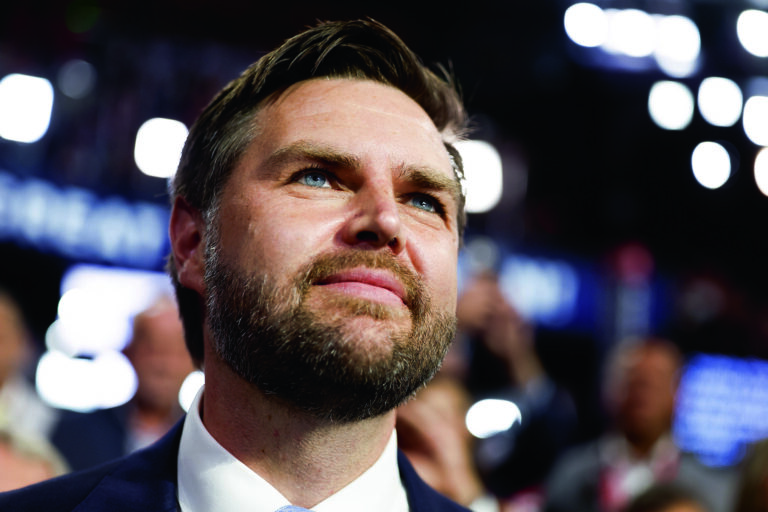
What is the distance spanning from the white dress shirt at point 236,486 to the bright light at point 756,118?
818 cm

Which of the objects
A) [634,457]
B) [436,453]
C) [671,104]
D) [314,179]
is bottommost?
[671,104]

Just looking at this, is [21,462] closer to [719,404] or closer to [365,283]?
[365,283]

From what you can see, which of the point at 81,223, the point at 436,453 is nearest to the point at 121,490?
the point at 436,453

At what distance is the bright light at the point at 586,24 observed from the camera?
807 centimetres

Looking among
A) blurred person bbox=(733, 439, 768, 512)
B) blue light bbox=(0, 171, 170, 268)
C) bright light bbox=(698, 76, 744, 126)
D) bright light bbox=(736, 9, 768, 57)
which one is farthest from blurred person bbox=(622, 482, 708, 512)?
blue light bbox=(0, 171, 170, 268)

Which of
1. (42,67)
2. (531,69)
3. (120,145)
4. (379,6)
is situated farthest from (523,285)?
(42,67)

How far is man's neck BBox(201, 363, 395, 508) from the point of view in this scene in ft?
4.98

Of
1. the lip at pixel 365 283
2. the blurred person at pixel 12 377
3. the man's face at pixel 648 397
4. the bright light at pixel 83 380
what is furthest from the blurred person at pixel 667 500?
the bright light at pixel 83 380

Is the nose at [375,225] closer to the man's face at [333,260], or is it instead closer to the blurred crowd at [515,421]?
the man's face at [333,260]

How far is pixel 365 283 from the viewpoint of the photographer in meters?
1.46

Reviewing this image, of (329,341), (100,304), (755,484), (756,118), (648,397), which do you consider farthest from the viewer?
(100,304)

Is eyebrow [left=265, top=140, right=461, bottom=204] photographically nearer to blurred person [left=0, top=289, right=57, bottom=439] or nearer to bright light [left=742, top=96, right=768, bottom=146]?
blurred person [left=0, top=289, right=57, bottom=439]

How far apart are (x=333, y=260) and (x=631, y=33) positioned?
742 cm

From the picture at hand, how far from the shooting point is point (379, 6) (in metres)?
9.86
